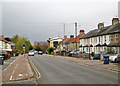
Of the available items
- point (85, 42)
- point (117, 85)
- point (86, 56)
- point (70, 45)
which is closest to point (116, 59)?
point (86, 56)

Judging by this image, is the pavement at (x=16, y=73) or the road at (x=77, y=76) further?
the pavement at (x=16, y=73)

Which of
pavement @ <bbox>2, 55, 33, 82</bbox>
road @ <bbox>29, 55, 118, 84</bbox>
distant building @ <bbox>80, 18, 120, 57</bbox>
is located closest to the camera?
road @ <bbox>29, 55, 118, 84</bbox>

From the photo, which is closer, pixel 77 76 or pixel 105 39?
pixel 77 76

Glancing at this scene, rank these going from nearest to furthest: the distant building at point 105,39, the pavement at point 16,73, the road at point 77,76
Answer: the road at point 77,76
the pavement at point 16,73
the distant building at point 105,39

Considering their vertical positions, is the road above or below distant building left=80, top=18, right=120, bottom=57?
below

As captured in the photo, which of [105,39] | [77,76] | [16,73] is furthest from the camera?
[105,39]

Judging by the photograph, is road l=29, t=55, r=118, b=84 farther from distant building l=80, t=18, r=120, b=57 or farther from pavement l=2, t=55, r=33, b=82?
distant building l=80, t=18, r=120, b=57

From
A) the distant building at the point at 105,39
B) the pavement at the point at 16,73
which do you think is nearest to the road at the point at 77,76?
the pavement at the point at 16,73

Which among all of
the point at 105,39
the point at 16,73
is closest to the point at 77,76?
the point at 16,73

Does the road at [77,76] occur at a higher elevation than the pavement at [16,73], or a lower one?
higher

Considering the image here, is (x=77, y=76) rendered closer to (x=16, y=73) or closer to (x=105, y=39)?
(x=16, y=73)

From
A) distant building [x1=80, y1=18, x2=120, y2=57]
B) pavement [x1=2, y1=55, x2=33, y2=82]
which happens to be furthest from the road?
distant building [x1=80, y1=18, x2=120, y2=57]

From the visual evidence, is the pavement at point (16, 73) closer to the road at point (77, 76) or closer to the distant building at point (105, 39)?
the road at point (77, 76)

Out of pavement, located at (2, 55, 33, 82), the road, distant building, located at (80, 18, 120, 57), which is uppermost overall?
distant building, located at (80, 18, 120, 57)
